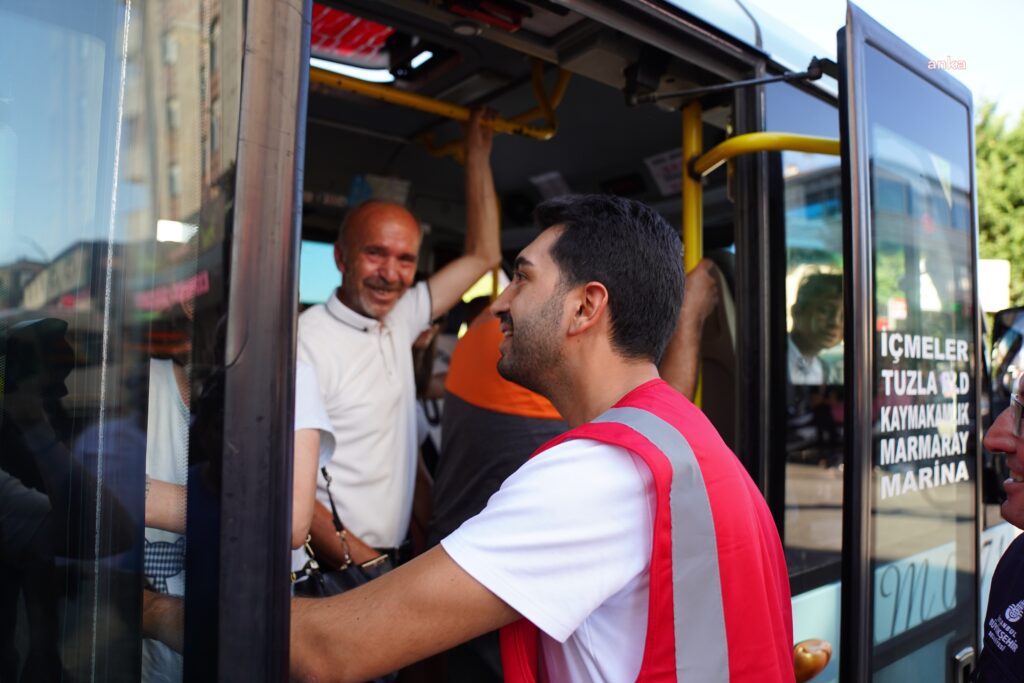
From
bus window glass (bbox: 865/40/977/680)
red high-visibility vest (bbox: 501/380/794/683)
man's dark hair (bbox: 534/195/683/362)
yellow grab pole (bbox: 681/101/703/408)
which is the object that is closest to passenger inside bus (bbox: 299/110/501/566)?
yellow grab pole (bbox: 681/101/703/408)

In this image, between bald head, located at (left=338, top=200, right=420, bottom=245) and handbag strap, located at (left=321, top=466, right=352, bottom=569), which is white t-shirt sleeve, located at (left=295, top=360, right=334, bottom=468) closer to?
handbag strap, located at (left=321, top=466, right=352, bottom=569)

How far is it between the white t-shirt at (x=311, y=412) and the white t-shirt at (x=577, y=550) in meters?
0.66

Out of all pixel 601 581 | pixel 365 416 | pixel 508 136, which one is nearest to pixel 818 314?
pixel 365 416

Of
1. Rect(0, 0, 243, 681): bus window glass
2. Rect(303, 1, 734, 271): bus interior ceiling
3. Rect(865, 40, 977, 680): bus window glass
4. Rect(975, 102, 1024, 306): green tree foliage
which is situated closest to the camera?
Rect(0, 0, 243, 681): bus window glass

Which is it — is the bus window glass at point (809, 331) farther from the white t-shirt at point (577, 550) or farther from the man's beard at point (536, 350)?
the white t-shirt at point (577, 550)

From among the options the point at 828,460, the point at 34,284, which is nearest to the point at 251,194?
the point at 34,284

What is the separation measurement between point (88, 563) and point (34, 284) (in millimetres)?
326

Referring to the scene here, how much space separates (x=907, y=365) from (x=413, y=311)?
1451 millimetres

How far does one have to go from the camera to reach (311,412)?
158cm

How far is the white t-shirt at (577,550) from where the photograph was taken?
95 centimetres

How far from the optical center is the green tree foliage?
13.1 metres

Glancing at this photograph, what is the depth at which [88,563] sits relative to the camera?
2.90 feet

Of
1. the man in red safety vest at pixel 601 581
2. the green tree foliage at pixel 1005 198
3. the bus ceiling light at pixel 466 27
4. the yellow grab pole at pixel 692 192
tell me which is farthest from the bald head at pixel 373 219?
the green tree foliage at pixel 1005 198

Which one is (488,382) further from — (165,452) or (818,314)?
(165,452)
